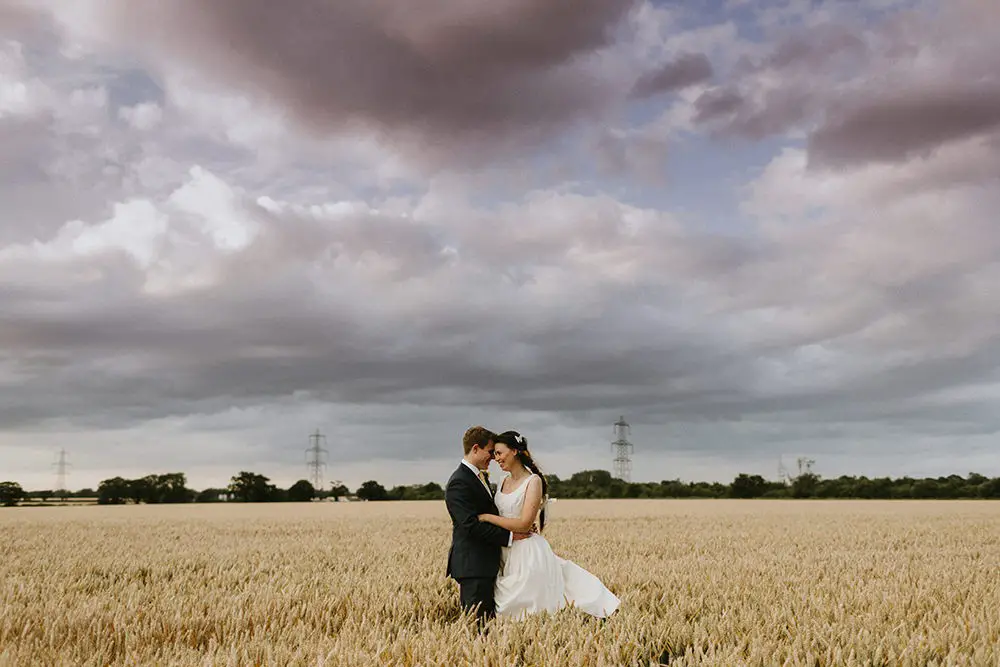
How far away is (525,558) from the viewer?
26.2ft

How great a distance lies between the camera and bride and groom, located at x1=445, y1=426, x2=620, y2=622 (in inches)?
305

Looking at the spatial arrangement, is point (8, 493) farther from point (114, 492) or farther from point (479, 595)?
point (479, 595)

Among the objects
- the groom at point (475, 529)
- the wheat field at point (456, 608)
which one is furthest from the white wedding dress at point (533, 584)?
the wheat field at point (456, 608)

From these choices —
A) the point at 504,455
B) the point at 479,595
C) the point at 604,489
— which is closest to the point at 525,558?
the point at 479,595

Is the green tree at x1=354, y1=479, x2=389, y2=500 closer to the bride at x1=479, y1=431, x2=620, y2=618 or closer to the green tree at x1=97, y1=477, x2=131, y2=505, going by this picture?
the green tree at x1=97, y1=477, x2=131, y2=505

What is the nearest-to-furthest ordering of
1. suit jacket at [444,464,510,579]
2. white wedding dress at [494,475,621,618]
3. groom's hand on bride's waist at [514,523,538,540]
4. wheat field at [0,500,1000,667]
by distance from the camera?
wheat field at [0,500,1000,667]
suit jacket at [444,464,510,579]
white wedding dress at [494,475,621,618]
groom's hand on bride's waist at [514,523,538,540]

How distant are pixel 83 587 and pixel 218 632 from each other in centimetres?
494

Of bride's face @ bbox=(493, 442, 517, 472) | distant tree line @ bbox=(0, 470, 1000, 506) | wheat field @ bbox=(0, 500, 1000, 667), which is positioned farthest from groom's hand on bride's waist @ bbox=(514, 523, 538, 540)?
distant tree line @ bbox=(0, 470, 1000, 506)

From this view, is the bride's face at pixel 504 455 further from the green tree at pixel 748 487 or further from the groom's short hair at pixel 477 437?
the green tree at pixel 748 487

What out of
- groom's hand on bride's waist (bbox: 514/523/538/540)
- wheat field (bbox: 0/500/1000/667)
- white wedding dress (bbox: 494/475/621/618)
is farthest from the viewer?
groom's hand on bride's waist (bbox: 514/523/538/540)

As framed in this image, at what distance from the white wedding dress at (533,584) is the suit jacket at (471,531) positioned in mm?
165

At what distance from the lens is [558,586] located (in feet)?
26.3

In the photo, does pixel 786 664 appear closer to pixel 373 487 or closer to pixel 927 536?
pixel 927 536

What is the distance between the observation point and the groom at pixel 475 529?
7727 mm
